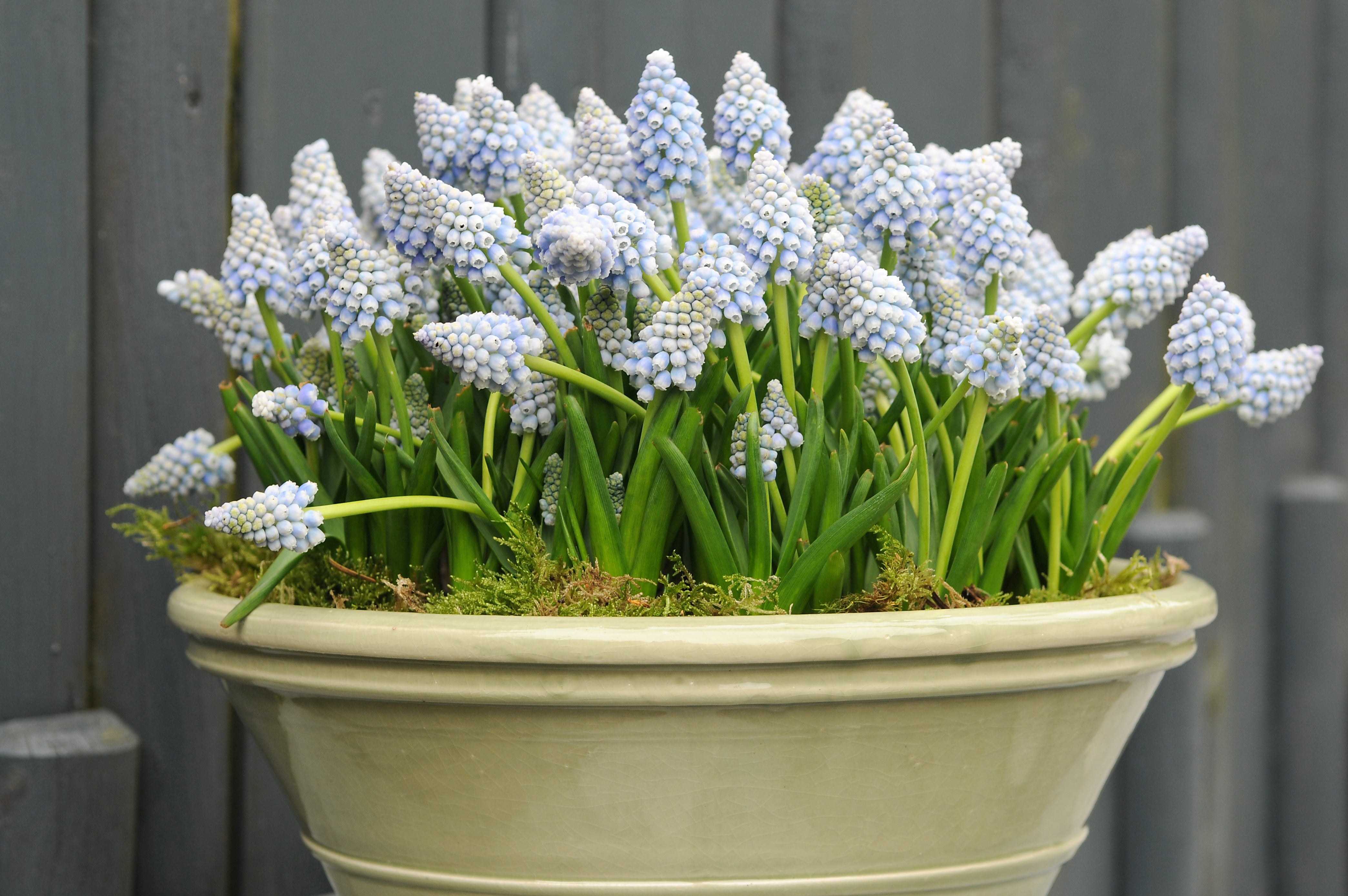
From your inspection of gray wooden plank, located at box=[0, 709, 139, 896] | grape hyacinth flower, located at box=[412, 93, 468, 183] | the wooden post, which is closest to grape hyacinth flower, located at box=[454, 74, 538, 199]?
grape hyacinth flower, located at box=[412, 93, 468, 183]

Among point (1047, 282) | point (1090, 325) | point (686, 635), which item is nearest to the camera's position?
point (686, 635)

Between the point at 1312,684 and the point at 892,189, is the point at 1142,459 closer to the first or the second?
the point at 892,189

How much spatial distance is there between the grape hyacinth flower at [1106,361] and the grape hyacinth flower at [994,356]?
0.76 ft

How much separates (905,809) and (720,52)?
1.04m

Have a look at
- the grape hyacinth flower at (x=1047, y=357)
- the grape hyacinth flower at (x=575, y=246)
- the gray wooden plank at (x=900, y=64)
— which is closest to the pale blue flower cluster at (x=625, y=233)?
the grape hyacinth flower at (x=575, y=246)

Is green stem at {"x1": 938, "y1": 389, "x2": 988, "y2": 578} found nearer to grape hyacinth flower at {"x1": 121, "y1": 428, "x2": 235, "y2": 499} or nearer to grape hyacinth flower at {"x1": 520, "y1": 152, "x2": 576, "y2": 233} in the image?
grape hyacinth flower at {"x1": 520, "y1": 152, "x2": 576, "y2": 233}

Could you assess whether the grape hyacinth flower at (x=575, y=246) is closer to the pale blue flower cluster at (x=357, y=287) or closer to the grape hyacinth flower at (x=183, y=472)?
the pale blue flower cluster at (x=357, y=287)

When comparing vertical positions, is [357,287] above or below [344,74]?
below

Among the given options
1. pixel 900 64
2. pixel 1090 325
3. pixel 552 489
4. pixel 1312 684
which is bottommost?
pixel 1312 684

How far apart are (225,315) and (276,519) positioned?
246 mm

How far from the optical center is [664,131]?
61cm

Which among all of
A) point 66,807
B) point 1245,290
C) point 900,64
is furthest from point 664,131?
point 1245,290

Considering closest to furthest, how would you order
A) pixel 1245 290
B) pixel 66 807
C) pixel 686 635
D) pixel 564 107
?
pixel 686 635 → pixel 66 807 → pixel 564 107 → pixel 1245 290

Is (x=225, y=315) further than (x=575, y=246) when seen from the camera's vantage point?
Yes
